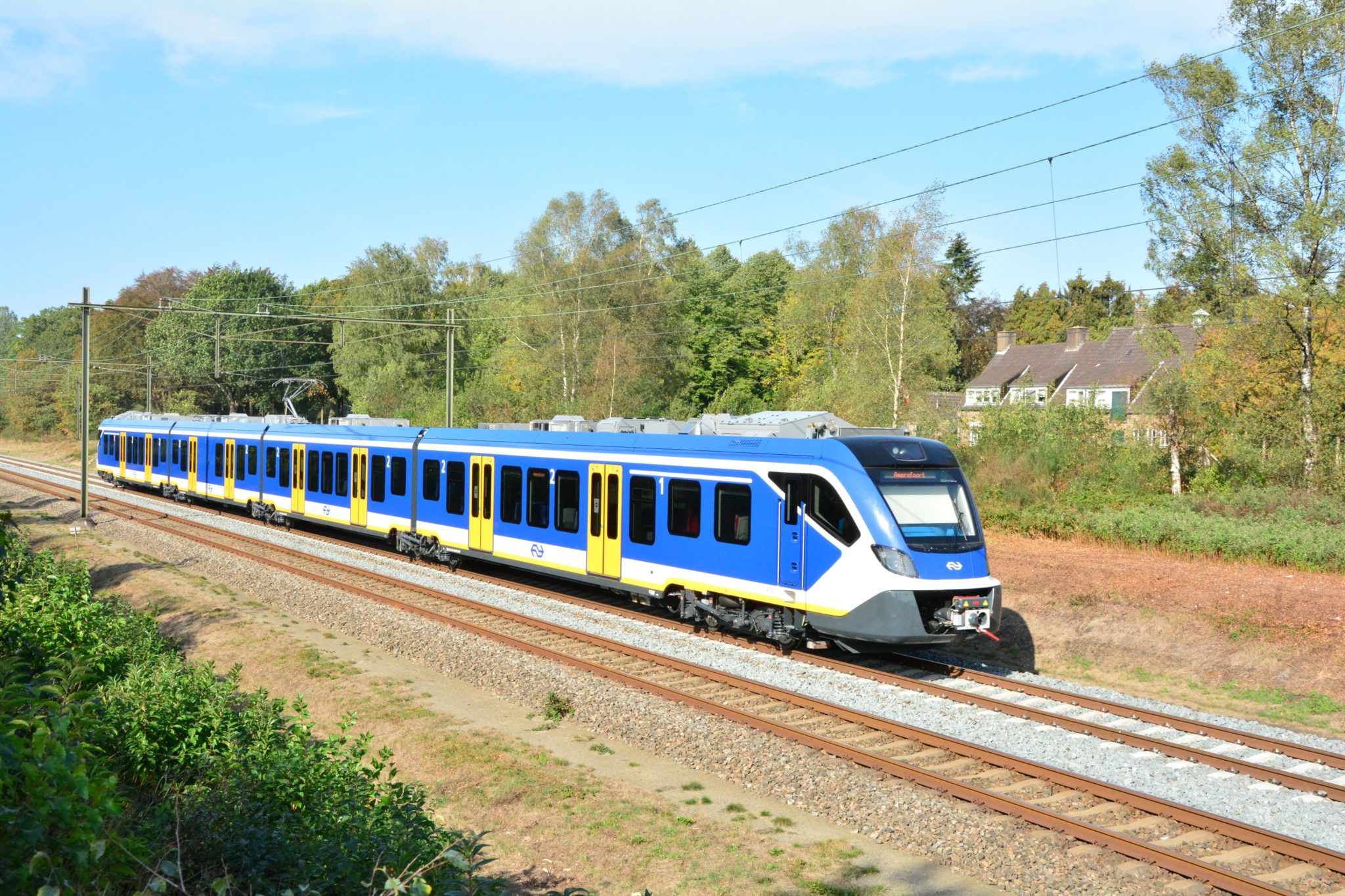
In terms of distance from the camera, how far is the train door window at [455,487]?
69.3 feet

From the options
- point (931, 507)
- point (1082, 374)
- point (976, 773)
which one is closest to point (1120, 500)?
Answer: point (931, 507)

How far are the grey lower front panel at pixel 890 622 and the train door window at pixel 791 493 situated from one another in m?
1.47

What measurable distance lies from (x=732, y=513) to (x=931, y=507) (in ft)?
9.17

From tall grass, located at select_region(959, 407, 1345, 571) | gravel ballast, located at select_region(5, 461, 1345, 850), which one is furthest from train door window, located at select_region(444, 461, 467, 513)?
tall grass, located at select_region(959, 407, 1345, 571)

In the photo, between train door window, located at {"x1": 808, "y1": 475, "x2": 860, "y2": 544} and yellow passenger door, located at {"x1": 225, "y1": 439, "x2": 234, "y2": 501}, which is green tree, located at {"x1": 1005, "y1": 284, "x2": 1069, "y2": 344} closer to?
yellow passenger door, located at {"x1": 225, "y1": 439, "x2": 234, "y2": 501}

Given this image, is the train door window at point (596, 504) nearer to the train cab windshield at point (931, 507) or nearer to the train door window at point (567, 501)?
the train door window at point (567, 501)

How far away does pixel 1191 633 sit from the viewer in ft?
49.9

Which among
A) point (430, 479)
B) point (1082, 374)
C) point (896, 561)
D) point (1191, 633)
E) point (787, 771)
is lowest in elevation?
point (787, 771)

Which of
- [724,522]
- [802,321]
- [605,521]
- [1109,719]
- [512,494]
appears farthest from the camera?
[802,321]

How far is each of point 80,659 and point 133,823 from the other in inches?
188

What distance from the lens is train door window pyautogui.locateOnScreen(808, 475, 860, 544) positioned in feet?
42.7

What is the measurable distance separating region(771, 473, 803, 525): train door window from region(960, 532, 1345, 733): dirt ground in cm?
446

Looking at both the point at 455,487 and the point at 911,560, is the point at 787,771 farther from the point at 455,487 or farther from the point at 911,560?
the point at 455,487

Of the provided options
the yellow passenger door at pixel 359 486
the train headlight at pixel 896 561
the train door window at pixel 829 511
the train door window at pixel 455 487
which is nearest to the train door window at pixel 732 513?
the train door window at pixel 829 511
